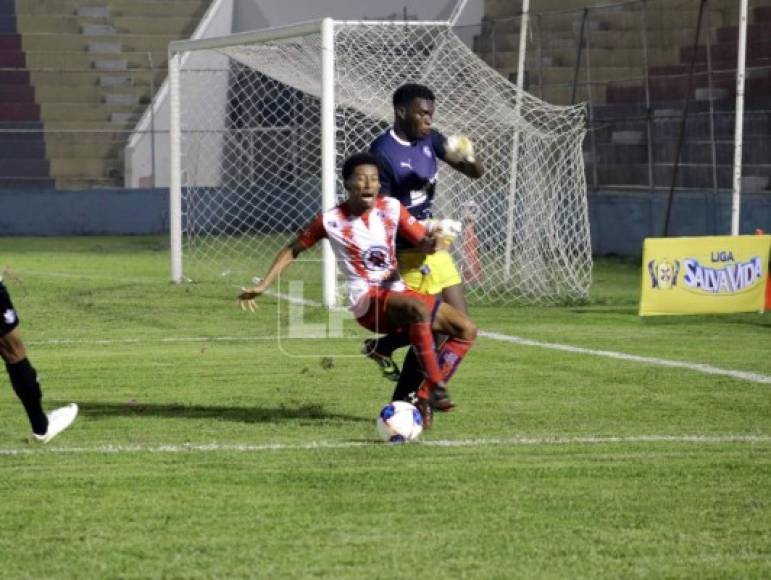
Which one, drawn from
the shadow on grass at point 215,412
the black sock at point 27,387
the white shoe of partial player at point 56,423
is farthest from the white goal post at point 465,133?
the black sock at point 27,387

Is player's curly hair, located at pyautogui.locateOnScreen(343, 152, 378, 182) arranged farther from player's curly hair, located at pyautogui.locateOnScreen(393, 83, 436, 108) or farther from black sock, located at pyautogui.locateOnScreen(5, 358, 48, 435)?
black sock, located at pyautogui.locateOnScreen(5, 358, 48, 435)

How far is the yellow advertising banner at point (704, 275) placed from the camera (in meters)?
16.8

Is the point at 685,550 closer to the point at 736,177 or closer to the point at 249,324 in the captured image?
the point at 249,324

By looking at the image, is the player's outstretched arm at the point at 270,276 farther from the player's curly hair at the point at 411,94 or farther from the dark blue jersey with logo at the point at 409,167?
the player's curly hair at the point at 411,94

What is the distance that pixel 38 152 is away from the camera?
3734cm

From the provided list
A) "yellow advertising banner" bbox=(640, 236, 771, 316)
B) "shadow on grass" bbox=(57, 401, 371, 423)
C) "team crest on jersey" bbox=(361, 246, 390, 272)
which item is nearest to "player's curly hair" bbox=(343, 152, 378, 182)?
"team crest on jersey" bbox=(361, 246, 390, 272)

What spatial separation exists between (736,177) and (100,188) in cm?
2087

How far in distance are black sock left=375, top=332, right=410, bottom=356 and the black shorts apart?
7.39 ft

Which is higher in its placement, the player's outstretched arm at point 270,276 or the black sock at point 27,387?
the player's outstretched arm at point 270,276

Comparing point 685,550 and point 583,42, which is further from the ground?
point 583,42

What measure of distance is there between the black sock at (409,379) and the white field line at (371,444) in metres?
0.70

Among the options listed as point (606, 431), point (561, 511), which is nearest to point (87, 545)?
point (561, 511)

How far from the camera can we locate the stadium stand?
37406 mm

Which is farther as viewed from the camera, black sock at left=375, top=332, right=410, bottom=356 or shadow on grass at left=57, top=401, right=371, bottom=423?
shadow on grass at left=57, top=401, right=371, bottom=423
